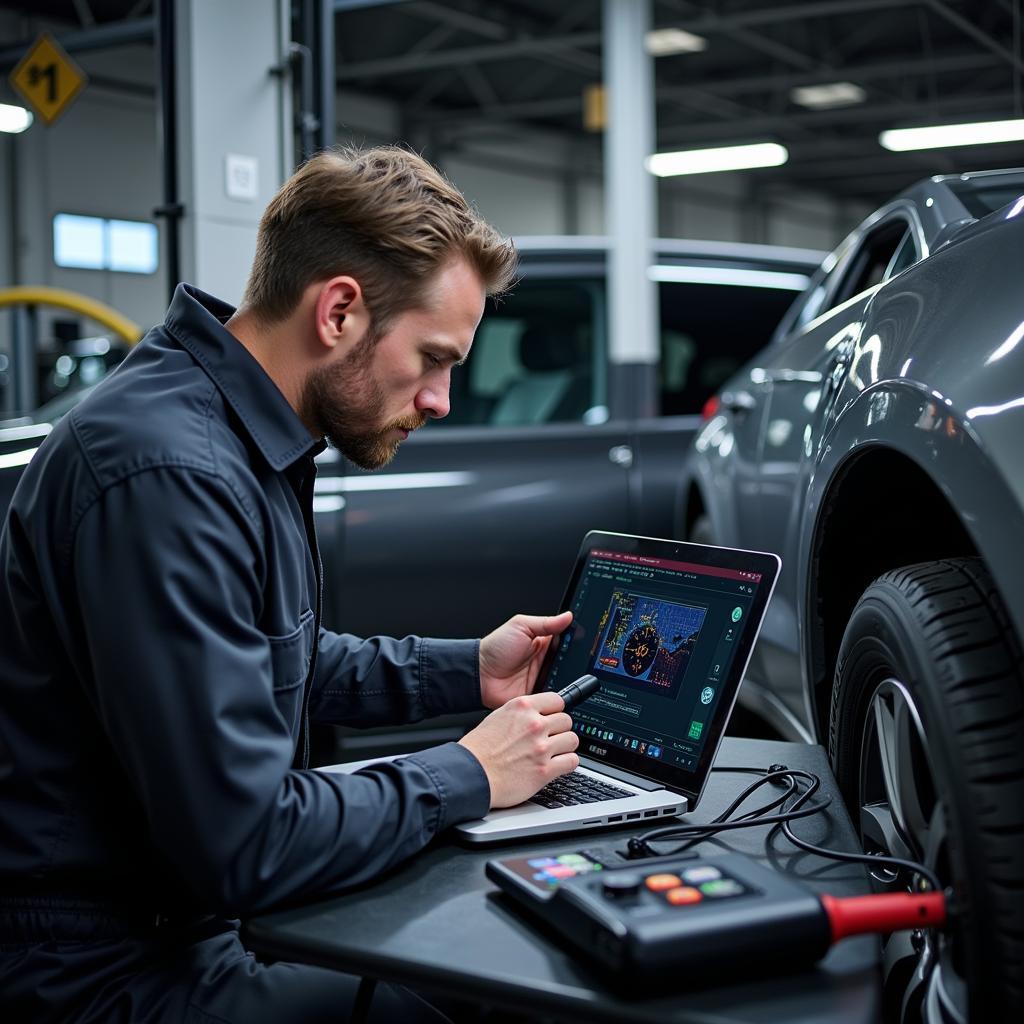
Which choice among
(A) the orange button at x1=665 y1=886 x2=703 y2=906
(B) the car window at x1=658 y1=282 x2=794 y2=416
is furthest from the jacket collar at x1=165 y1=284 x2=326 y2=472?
(B) the car window at x1=658 y1=282 x2=794 y2=416

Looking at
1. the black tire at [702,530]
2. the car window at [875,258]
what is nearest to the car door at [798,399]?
the car window at [875,258]

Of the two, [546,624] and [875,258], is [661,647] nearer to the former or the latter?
[546,624]

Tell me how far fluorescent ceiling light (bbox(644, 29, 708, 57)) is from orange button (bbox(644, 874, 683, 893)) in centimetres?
1121

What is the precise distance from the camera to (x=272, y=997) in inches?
48.1

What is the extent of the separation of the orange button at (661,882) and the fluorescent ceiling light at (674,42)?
11207mm

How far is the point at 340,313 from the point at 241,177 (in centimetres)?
237

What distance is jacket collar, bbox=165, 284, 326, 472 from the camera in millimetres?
1290

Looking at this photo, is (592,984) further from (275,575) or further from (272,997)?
(275,575)

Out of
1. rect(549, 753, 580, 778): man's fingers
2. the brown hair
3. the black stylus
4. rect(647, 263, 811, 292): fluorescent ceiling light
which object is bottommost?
rect(549, 753, 580, 778): man's fingers

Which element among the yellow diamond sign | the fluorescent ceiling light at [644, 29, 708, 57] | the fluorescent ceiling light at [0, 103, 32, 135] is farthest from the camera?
the fluorescent ceiling light at [644, 29, 708, 57]

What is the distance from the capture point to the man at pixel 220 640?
1115 millimetres

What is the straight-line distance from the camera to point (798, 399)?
2439 millimetres

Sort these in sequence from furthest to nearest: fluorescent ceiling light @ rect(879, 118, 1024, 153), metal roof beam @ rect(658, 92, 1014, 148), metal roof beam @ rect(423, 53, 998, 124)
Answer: metal roof beam @ rect(658, 92, 1014, 148) < metal roof beam @ rect(423, 53, 998, 124) < fluorescent ceiling light @ rect(879, 118, 1024, 153)

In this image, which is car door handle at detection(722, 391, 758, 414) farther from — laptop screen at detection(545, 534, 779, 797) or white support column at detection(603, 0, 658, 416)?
laptop screen at detection(545, 534, 779, 797)
